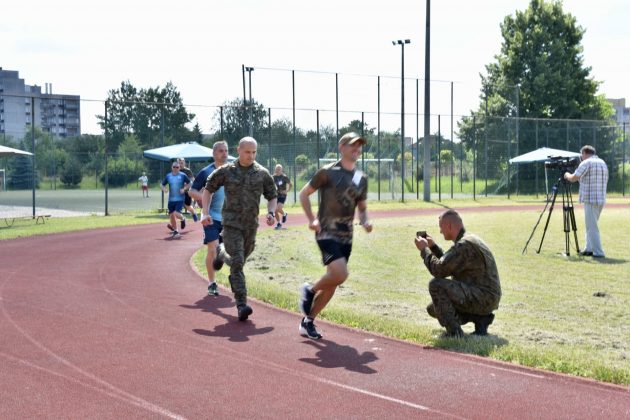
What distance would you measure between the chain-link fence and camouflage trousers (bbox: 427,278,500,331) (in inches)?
836

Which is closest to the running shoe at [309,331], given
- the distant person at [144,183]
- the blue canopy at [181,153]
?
the blue canopy at [181,153]

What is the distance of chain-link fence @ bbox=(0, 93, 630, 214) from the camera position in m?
30.7

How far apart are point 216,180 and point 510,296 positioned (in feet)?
15.1

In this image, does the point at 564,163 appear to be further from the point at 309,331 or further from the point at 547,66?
the point at 547,66

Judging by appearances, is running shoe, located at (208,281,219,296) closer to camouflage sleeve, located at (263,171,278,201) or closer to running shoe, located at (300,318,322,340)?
camouflage sleeve, located at (263,171,278,201)

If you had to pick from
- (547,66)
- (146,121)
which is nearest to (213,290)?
(146,121)

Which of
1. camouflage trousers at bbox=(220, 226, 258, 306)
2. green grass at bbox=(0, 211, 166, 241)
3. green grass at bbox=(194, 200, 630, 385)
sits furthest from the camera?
green grass at bbox=(0, 211, 166, 241)

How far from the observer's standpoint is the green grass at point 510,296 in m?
7.04

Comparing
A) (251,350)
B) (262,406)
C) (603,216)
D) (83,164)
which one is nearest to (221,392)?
(262,406)

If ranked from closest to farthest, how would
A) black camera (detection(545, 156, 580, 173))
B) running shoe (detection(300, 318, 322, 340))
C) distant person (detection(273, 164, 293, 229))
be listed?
running shoe (detection(300, 318, 322, 340)) < black camera (detection(545, 156, 580, 173)) < distant person (detection(273, 164, 293, 229))

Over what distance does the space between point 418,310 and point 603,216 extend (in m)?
19.2

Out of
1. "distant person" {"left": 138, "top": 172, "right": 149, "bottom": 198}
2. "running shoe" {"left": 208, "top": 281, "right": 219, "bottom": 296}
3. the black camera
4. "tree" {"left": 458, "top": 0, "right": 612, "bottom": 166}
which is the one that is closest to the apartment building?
"tree" {"left": 458, "top": 0, "right": 612, "bottom": 166}

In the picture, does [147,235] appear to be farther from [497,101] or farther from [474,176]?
[497,101]

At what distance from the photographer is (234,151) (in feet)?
110
